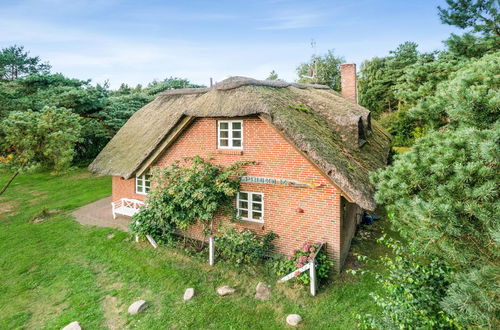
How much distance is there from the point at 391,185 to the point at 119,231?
1257 centimetres

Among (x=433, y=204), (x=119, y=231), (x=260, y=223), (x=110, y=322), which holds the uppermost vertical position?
(x=433, y=204)

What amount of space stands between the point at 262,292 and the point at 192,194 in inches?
164

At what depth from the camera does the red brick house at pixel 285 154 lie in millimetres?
8727

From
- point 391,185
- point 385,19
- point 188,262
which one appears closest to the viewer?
point 391,185

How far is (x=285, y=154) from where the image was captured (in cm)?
954

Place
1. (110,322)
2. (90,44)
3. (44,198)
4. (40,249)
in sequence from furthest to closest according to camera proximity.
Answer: (44,198)
(90,44)
(40,249)
(110,322)

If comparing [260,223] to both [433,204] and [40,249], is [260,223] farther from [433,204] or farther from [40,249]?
[40,249]

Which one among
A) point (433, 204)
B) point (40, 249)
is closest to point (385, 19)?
point (433, 204)

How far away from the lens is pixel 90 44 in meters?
17.9

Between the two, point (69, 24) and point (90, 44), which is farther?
point (90, 44)

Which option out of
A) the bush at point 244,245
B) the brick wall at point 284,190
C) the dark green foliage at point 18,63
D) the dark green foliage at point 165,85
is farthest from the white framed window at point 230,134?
the dark green foliage at point 18,63

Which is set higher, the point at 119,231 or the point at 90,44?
the point at 90,44

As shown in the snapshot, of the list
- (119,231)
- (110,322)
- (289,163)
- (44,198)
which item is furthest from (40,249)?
(289,163)

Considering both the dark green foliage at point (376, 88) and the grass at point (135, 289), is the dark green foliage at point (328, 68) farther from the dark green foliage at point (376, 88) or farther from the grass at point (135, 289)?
the grass at point (135, 289)
